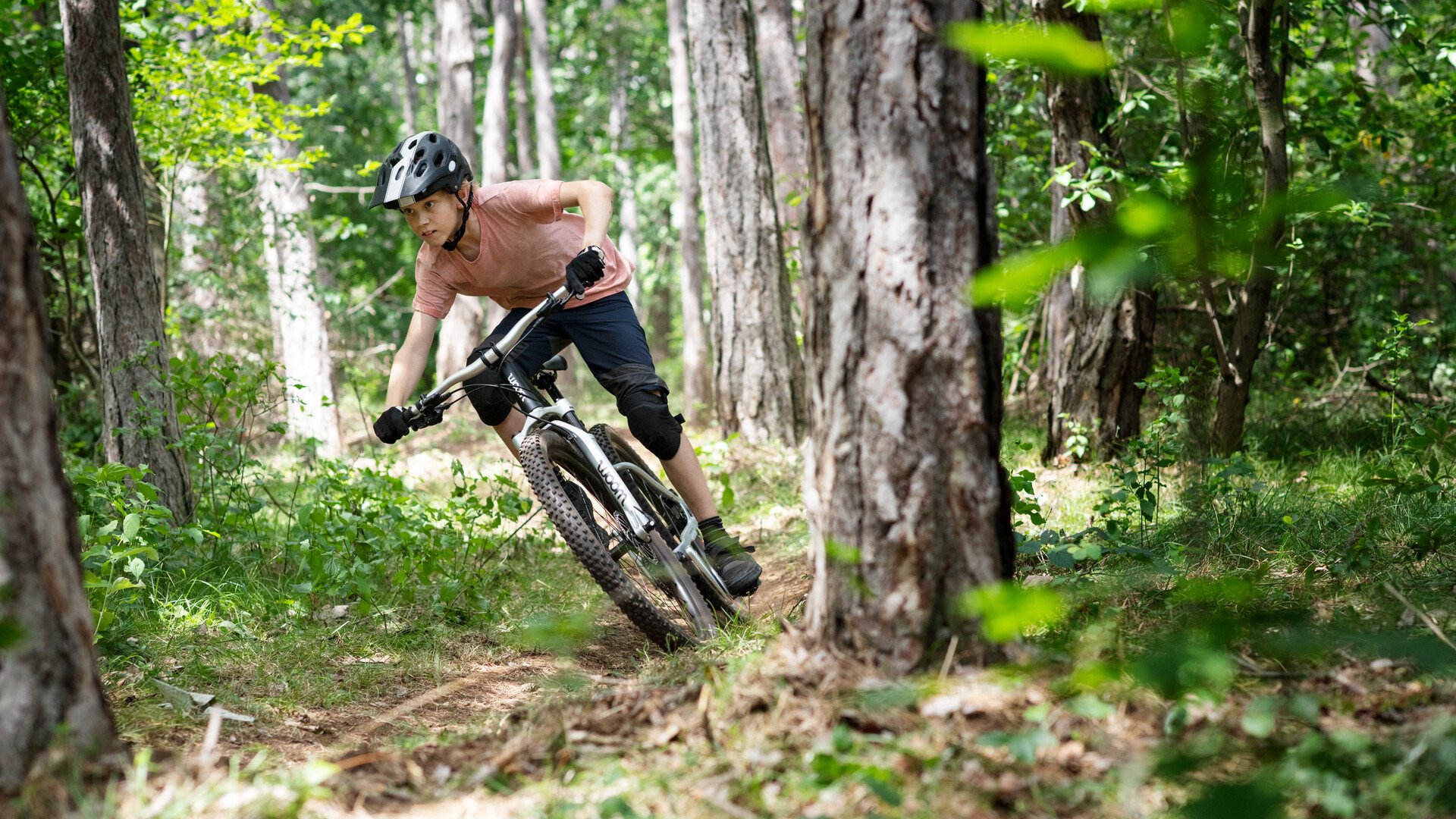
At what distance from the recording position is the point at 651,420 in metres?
4.12

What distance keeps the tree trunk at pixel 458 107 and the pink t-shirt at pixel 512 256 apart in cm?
856

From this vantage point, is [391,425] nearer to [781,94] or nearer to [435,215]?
[435,215]

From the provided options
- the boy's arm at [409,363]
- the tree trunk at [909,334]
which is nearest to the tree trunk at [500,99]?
the boy's arm at [409,363]

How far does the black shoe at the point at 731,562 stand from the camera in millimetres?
4203

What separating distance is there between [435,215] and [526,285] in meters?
0.53

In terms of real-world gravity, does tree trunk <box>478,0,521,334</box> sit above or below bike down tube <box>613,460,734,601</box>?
above

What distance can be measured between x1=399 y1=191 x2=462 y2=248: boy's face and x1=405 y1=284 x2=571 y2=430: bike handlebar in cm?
49

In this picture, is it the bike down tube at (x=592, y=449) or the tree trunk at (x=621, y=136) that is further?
the tree trunk at (x=621, y=136)

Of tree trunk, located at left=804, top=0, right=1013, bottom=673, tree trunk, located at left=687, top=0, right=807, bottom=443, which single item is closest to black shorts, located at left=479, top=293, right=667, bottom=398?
tree trunk, located at left=804, top=0, right=1013, bottom=673

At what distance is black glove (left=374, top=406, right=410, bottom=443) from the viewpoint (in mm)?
3713

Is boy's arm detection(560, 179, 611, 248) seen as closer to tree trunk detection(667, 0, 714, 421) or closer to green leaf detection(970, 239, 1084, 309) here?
green leaf detection(970, 239, 1084, 309)

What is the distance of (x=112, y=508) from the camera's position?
14.2ft

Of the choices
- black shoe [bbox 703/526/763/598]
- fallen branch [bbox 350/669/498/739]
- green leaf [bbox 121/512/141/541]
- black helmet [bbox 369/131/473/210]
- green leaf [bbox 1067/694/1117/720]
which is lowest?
fallen branch [bbox 350/669/498/739]

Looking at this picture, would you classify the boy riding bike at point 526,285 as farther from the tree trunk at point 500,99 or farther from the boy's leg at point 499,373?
the tree trunk at point 500,99
